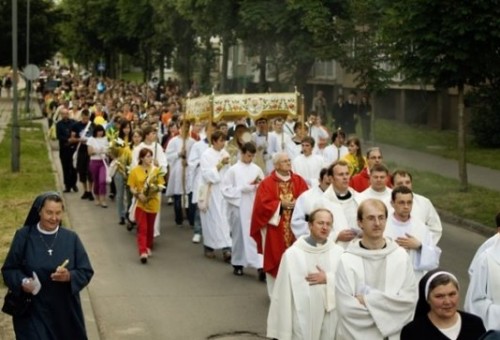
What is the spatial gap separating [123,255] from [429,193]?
8585 millimetres

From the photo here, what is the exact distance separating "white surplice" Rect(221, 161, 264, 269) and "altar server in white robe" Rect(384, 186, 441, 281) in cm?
556

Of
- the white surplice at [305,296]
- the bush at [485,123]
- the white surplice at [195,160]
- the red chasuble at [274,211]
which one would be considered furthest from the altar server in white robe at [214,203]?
the bush at [485,123]

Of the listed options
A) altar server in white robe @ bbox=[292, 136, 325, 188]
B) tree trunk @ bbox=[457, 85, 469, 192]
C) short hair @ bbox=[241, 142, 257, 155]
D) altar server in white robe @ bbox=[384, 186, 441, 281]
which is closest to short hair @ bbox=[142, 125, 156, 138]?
altar server in white robe @ bbox=[292, 136, 325, 188]

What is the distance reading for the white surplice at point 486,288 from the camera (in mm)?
7641

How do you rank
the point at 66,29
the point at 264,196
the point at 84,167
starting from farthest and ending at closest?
the point at 66,29 < the point at 84,167 < the point at 264,196

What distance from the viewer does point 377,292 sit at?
7.53m

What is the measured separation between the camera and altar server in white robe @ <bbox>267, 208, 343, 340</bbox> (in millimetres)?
8703

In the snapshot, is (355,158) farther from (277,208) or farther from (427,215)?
(427,215)

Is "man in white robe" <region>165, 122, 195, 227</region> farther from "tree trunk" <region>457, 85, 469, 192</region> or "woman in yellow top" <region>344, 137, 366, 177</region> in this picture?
"tree trunk" <region>457, 85, 469, 192</region>

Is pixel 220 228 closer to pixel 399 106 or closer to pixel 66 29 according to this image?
pixel 399 106

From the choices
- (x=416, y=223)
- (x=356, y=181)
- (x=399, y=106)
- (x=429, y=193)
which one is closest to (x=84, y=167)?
(x=429, y=193)

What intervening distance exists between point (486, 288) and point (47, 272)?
296cm

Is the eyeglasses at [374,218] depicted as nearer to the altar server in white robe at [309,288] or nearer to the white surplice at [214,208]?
the altar server in white robe at [309,288]

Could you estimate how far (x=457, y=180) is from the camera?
25.4 metres
